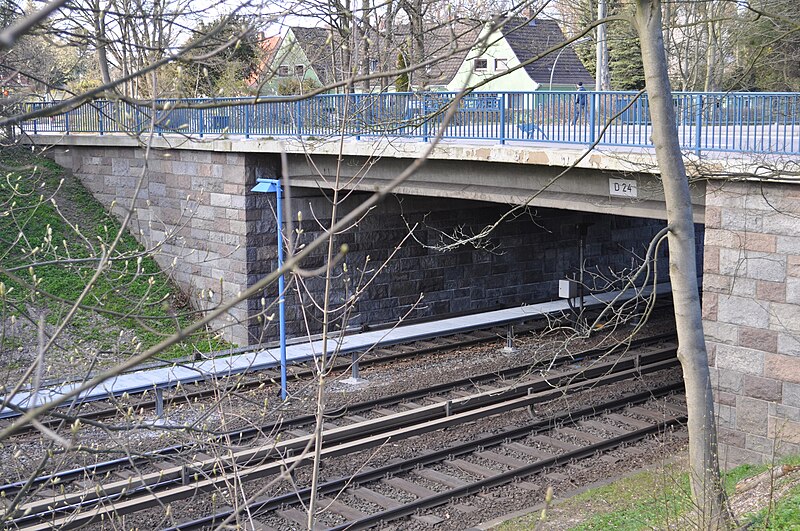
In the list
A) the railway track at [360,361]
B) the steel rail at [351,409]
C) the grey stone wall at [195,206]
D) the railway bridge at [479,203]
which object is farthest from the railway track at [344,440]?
the grey stone wall at [195,206]

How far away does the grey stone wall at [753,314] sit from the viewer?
413 inches

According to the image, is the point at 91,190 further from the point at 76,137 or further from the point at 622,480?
the point at 622,480

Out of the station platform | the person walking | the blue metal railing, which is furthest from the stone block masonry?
the person walking

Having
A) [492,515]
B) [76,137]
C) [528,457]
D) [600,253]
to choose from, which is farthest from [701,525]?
[76,137]

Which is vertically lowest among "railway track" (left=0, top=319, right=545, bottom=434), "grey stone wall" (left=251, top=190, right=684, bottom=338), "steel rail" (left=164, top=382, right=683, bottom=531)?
"steel rail" (left=164, top=382, right=683, bottom=531)

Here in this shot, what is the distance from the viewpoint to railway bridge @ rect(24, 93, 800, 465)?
10562mm

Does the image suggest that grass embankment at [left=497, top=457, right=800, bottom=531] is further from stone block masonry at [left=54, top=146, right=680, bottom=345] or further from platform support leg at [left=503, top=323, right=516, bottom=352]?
stone block masonry at [left=54, top=146, right=680, bottom=345]

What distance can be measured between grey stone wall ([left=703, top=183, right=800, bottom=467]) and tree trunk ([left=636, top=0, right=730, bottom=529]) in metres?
4.14

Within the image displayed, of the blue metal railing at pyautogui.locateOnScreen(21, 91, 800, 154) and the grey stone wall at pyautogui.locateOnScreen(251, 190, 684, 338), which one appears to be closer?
the blue metal railing at pyautogui.locateOnScreen(21, 91, 800, 154)

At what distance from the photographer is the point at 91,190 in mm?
23016

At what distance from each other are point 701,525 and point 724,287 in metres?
5.20

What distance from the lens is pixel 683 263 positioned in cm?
644

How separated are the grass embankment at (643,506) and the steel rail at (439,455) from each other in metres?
1.24

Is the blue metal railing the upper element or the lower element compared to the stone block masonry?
upper
